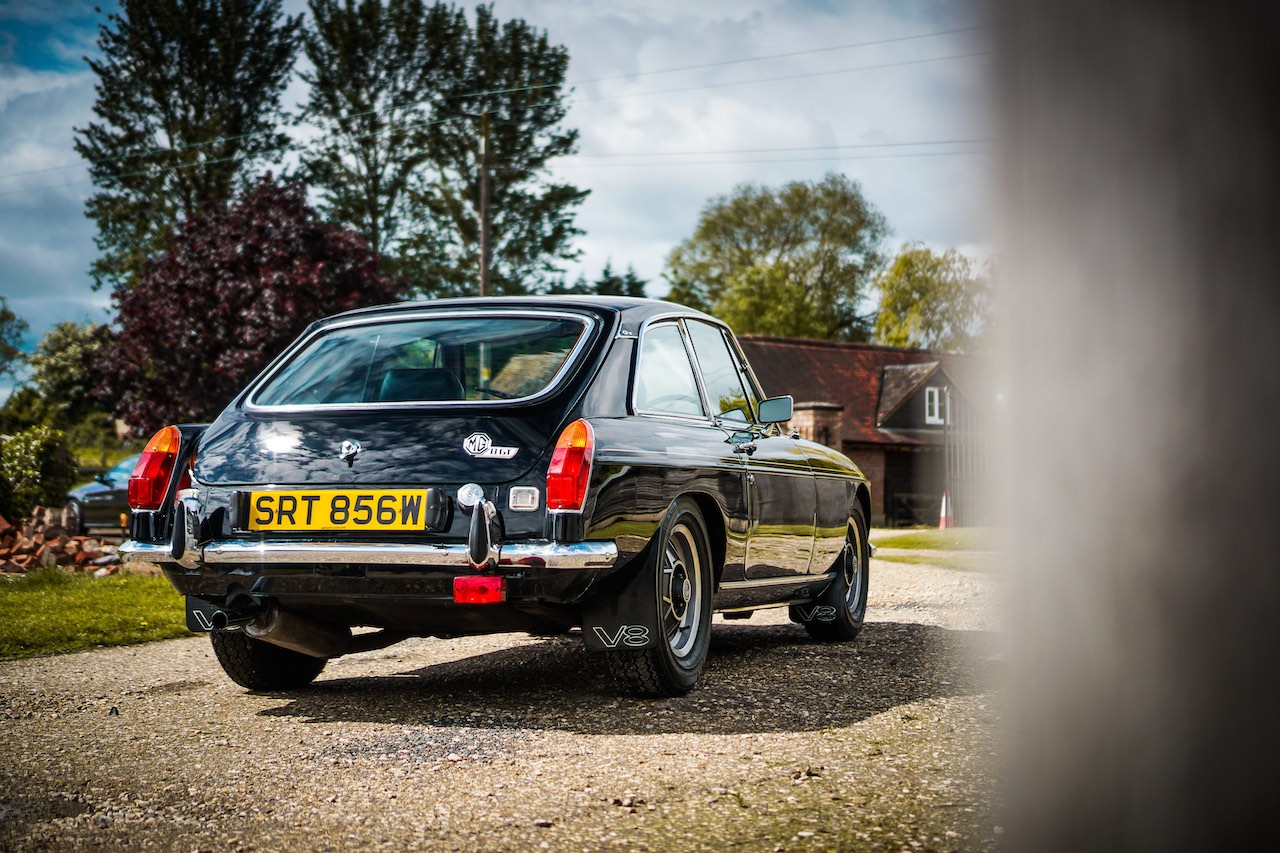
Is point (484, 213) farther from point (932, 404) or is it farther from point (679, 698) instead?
point (932, 404)

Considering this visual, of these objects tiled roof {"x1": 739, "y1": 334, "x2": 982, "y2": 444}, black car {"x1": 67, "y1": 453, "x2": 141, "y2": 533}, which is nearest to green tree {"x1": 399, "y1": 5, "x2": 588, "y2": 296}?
tiled roof {"x1": 739, "y1": 334, "x2": 982, "y2": 444}

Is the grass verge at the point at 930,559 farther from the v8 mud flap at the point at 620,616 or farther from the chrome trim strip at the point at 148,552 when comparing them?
the chrome trim strip at the point at 148,552

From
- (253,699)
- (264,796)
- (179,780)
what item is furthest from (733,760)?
(253,699)

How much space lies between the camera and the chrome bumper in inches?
184

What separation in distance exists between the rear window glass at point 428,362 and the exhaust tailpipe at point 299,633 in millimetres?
874

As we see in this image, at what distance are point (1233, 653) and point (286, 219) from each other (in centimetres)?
2401

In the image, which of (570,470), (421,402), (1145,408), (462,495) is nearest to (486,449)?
(462,495)

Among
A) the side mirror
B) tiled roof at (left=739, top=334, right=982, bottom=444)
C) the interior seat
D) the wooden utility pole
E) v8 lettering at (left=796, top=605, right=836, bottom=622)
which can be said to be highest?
the wooden utility pole

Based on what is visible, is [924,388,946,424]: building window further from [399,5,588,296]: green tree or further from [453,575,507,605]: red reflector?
[453,575,507,605]: red reflector

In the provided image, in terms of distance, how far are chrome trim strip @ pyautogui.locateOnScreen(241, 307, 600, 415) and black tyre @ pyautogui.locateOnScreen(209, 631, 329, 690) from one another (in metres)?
1.00

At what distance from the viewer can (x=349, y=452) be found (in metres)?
4.94

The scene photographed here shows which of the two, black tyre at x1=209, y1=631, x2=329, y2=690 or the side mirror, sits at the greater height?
the side mirror

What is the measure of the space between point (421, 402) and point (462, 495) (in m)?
0.54

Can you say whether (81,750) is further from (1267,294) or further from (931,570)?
(931,570)
